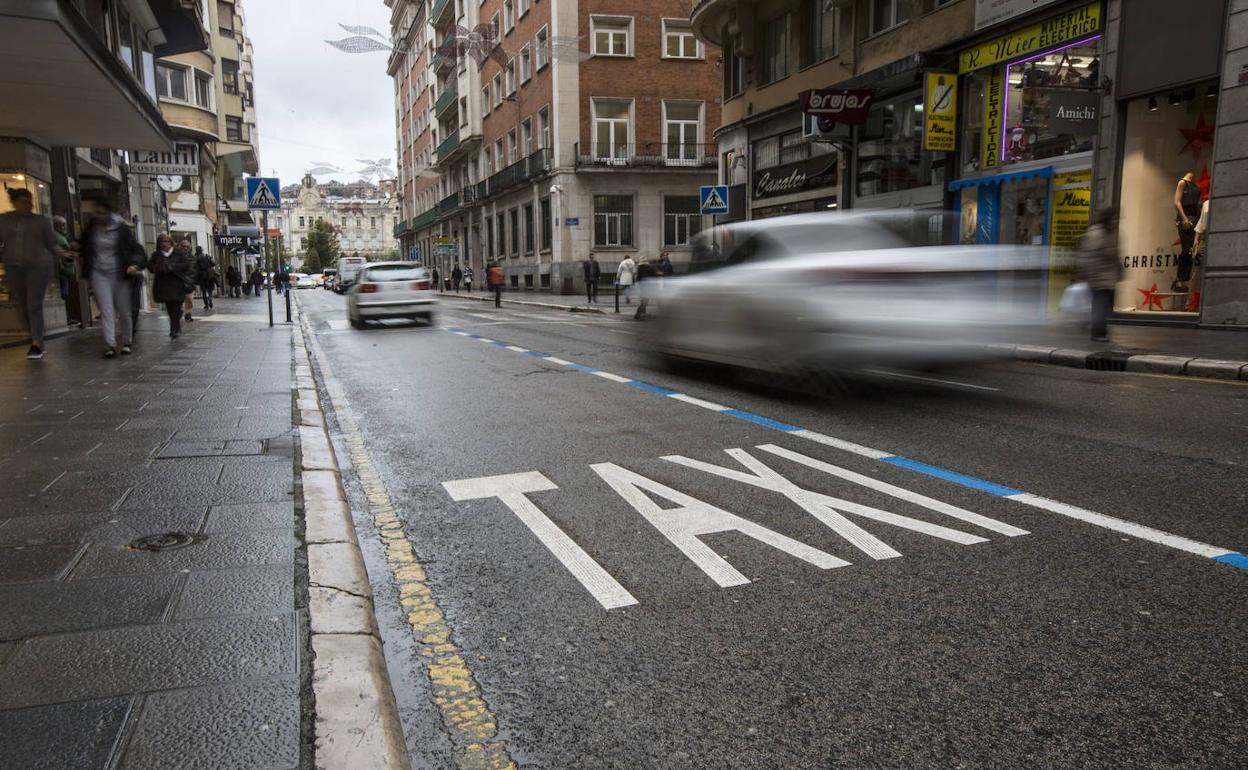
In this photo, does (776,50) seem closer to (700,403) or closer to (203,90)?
(700,403)

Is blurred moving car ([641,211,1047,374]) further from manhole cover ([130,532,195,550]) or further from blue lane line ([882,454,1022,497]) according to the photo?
manhole cover ([130,532,195,550])

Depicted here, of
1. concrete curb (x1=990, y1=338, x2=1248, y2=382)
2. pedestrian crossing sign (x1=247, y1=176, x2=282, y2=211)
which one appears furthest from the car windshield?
concrete curb (x1=990, y1=338, x2=1248, y2=382)

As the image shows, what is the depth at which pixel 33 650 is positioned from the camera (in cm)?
271

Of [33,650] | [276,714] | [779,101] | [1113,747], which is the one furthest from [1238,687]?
[779,101]

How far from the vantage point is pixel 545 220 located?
43344 millimetres

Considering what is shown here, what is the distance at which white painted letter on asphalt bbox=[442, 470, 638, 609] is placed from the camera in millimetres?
3451

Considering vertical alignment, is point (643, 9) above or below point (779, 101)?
above

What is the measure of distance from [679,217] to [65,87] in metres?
31.4

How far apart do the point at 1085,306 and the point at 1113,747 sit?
9.86 metres

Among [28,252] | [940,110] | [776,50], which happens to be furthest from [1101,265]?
[776,50]

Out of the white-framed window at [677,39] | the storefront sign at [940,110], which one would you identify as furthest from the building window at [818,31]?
the white-framed window at [677,39]

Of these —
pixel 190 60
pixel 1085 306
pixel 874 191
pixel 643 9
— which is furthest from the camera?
pixel 643 9

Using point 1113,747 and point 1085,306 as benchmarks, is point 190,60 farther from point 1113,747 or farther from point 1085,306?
point 1113,747

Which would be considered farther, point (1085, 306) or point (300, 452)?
point (1085, 306)
